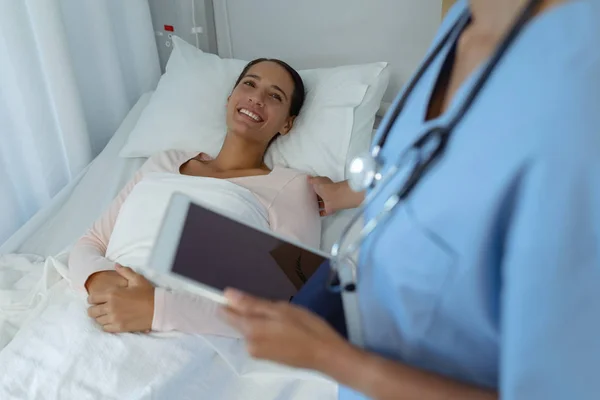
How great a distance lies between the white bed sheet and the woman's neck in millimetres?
322

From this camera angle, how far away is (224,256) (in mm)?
669

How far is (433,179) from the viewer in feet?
1.71

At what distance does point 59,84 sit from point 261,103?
669mm

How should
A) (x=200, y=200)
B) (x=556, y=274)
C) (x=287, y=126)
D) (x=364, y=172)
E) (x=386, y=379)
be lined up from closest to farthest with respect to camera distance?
1. (x=556, y=274)
2. (x=386, y=379)
3. (x=364, y=172)
4. (x=200, y=200)
5. (x=287, y=126)

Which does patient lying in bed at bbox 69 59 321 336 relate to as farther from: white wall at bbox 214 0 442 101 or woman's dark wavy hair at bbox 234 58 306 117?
white wall at bbox 214 0 442 101

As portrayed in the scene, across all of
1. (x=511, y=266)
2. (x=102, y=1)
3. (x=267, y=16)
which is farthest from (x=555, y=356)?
(x=102, y=1)

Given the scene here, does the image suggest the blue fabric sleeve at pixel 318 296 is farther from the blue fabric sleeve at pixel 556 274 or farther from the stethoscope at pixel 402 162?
the blue fabric sleeve at pixel 556 274

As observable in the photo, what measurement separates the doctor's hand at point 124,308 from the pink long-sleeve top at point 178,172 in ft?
0.08

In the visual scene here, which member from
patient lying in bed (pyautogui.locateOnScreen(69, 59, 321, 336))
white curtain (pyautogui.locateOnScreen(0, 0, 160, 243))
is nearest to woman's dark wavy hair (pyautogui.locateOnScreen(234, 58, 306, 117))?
patient lying in bed (pyautogui.locateOnScreen(69, 59, 321, 336))

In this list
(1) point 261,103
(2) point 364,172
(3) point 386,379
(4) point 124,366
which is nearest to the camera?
(3) point 386,379

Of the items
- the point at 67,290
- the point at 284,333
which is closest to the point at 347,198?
the point at 67,290

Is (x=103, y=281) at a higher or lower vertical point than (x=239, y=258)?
lower

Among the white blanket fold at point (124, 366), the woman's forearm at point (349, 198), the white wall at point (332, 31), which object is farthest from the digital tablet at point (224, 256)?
the white wall at point (332, 31)

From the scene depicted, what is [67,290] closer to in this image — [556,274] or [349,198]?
[349,198]
